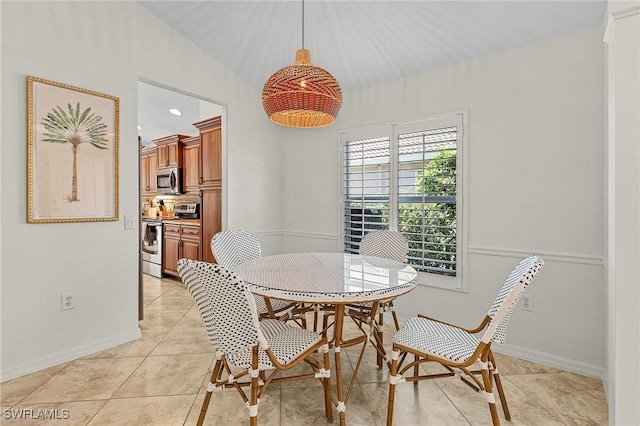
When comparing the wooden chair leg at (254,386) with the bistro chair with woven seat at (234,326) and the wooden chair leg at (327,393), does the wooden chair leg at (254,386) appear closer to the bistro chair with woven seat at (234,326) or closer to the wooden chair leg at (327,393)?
the bistro chair with woven seat at (234,326)

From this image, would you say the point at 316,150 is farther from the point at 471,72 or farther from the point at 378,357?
the point at 378,357

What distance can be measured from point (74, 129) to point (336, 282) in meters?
2.36

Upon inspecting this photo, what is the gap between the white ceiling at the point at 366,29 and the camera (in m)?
2.32

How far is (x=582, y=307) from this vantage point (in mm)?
2365

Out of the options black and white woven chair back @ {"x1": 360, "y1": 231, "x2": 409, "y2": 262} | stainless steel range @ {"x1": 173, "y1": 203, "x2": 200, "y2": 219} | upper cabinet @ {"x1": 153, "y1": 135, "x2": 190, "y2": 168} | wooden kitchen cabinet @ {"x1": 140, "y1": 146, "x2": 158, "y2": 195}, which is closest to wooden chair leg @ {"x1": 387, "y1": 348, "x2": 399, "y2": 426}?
black and white woven chair back @ {"x1": 360, "y1": 231, "x2": 409, "y2": 262}

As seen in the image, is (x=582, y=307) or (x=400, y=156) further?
(x=400, y=156)

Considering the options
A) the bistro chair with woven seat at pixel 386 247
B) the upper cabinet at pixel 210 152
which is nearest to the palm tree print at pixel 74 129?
the upper cabinet at pixel 210 152

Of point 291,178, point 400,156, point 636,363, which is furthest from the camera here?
point 291,178

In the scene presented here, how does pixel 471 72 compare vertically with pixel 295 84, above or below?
above

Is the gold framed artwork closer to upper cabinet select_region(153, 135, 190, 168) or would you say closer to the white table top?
the white table top

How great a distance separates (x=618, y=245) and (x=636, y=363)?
43cm

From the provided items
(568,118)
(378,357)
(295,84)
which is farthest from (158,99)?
(568,118)

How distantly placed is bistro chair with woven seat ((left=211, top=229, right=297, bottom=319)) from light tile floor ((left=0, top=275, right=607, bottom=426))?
1.66ft

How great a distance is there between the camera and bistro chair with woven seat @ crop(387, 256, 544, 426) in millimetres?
1528
